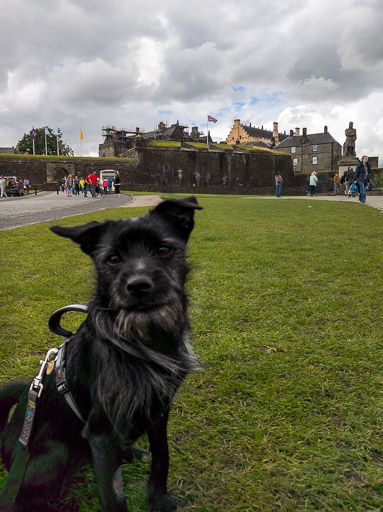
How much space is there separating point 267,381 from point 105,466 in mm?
1586

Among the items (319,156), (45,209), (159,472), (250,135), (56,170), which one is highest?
(250,135)

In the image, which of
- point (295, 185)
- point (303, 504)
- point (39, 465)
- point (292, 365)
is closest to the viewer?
point (39, 465)

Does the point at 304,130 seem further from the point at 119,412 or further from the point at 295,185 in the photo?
the point at 119,412

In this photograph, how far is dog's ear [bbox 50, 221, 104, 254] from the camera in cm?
161

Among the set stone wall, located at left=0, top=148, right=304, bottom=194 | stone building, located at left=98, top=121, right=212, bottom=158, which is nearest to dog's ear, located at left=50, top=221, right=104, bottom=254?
stone wall, located at left=0, top=148, right=304, bottom=194

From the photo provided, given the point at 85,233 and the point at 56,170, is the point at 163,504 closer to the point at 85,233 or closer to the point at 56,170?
the point at 85,233

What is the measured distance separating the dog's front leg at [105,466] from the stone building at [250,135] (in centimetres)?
10752

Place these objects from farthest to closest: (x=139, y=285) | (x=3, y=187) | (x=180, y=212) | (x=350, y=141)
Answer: (x=350, y=141) < (x=3, y=187) < (x=180, y=212) < (x=139, y=285)

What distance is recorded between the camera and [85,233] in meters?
1.64

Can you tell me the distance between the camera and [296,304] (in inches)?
175

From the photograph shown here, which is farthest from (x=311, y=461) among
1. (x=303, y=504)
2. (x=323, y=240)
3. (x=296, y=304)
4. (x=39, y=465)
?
(x=323, y=240)

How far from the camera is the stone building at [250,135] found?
106750 mm

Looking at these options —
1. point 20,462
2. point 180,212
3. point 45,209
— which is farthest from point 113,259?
point 45,209

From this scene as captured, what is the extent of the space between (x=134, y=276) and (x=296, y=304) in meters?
3.40
